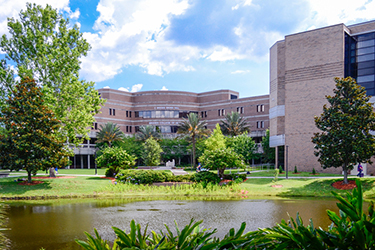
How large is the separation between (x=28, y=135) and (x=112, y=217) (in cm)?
1338

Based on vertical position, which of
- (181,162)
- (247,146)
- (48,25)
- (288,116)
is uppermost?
(48,25)

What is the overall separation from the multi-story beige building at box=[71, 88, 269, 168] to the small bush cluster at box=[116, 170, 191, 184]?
4123cm

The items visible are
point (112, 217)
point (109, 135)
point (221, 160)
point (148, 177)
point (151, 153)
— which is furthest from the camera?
point (109, 135)

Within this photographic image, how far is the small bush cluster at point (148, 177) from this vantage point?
974 inches

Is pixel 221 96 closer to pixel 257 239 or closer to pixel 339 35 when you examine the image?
pixel 339 35

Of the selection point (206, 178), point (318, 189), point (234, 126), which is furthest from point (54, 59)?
point (234, 126)

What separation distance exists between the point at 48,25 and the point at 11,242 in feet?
83.1

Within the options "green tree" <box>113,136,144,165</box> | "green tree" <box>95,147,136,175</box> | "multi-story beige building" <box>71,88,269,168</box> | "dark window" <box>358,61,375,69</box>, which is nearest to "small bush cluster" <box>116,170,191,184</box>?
"green tree" <box>95,147,136,175</box>

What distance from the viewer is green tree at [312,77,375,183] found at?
76.4 ft

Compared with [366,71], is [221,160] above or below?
below

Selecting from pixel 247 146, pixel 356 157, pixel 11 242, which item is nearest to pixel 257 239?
pixel 11 242

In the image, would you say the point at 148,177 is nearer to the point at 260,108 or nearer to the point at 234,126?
the point at 234,126

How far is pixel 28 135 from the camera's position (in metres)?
22.5

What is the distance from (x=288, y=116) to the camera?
37594mm
